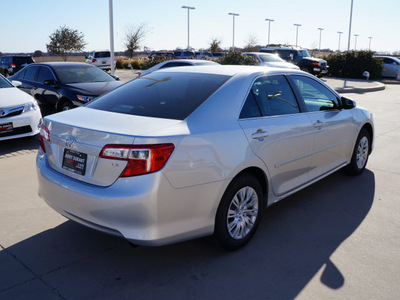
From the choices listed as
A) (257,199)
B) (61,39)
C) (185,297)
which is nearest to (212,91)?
(257,199)

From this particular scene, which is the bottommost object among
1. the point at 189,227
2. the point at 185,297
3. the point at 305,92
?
the point at 185,297

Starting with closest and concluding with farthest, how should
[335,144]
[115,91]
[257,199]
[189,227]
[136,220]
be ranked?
[136,220] < [189,227] < [257,199] < [115,91] < [335,144]

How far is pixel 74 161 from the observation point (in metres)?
3.12

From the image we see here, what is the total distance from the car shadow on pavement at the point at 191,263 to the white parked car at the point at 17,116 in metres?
3.60

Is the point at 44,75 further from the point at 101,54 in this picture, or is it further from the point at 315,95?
the point at 101,54

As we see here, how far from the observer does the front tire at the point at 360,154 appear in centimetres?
554

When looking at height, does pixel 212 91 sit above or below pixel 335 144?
above

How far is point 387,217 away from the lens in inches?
172

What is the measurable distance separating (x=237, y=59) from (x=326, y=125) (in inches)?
610

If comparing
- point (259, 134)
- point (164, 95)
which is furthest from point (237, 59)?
point (259, 134)

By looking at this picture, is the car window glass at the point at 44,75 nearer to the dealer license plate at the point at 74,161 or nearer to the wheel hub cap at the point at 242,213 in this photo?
the dealer license plate at the point at 74,161

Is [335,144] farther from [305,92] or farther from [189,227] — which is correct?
[189,227]

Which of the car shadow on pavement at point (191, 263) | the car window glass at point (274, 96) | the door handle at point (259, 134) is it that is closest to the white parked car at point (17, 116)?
the car shadow on pavement at point (191, 263)

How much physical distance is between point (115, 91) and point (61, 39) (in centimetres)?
4152
